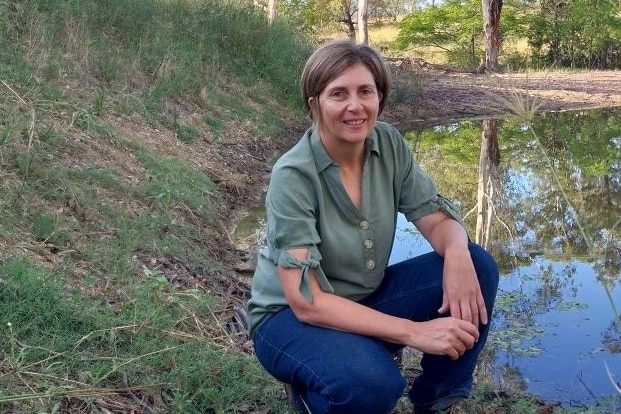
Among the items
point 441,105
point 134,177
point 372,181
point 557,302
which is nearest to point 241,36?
point 441,105

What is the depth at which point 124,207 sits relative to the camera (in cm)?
463

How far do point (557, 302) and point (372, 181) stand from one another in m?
2.42

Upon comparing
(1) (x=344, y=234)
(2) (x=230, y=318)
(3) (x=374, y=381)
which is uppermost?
(1) (x=344, y=234)

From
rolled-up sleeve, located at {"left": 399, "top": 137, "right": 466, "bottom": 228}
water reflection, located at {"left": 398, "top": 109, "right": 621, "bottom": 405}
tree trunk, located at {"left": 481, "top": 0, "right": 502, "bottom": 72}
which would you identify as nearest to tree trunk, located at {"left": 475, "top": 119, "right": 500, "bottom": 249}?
water reflection, located at {"left": 398, "top": 109, "right": 621, "bottom": 405}

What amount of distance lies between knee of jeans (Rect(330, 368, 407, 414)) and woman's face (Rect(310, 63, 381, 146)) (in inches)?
27.4

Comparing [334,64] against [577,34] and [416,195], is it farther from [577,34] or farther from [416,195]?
[577,34]

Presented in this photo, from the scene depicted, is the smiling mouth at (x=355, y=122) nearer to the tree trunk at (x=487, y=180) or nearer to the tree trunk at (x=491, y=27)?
the tree trunk at (x=487, y=180)

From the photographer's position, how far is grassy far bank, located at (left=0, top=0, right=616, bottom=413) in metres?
2.66

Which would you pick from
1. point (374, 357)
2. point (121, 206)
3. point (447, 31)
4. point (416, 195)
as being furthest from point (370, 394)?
point (447, 31)

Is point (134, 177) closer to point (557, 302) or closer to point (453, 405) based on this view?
point (557, 302)

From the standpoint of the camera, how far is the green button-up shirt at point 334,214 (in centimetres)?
230

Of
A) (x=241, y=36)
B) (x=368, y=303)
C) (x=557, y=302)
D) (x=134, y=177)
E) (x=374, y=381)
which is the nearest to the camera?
(x=374, y=381)

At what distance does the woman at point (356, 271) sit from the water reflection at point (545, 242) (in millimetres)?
415

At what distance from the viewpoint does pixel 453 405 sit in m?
2.68
